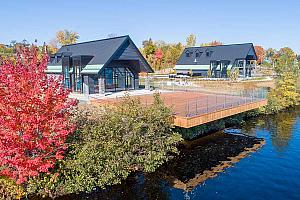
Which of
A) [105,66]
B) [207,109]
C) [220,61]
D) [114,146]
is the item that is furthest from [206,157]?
[220,61]

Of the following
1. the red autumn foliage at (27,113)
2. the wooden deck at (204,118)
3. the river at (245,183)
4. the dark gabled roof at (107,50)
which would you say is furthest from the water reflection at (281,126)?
the red autumn foliage at (27,113)

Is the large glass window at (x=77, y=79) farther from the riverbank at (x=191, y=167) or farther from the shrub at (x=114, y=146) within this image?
the riverbank at (x=191, y=167)

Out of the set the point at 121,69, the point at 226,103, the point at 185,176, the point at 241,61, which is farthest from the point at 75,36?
the point at 185,176

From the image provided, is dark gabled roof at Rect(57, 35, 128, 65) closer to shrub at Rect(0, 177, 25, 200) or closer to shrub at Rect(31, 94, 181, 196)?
shrub at Rect(31, 94, 181, 196)

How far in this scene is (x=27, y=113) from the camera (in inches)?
358

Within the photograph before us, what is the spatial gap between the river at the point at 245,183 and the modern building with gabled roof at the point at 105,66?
1384 centimetres

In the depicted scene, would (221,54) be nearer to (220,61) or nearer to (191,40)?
(220,61)

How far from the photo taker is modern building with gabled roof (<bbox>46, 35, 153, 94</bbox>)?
25266mm

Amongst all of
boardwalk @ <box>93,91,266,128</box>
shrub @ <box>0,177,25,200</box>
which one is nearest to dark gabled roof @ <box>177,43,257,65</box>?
boardwalk @ <box>93,91,266,128</box>

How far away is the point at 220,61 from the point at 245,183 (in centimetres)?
3871

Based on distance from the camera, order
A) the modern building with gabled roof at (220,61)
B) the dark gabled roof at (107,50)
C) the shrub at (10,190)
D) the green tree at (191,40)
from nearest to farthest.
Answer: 1. the shrub at (10,190)
2. the dark gabled roof at (107,50)
3. the modern building with gabled roof at (220,61)
4. the green tree at (191,40)

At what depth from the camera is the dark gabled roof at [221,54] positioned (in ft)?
156

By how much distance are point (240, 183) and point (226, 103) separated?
7.40 metres

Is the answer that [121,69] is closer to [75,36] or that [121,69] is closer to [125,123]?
[125,123]
